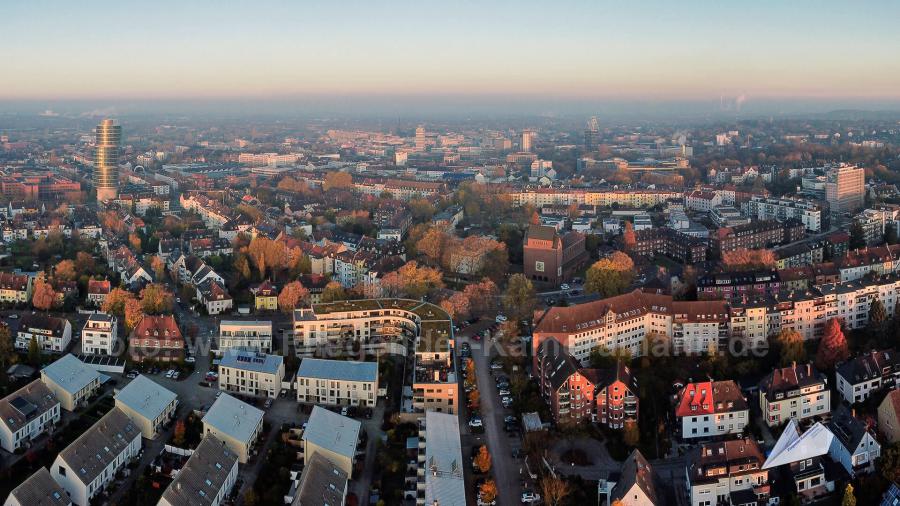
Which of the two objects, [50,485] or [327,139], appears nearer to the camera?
[50,485]

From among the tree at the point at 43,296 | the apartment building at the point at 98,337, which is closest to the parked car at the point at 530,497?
the apartment building at the point at 98,337

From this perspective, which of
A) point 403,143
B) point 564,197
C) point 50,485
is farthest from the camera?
point 403,143

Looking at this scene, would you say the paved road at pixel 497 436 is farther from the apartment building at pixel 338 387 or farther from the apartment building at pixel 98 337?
the apartment building at pixel 98 337

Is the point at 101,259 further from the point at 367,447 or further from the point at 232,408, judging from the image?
the point at 367,447

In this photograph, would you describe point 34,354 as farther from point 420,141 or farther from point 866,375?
point 420,141

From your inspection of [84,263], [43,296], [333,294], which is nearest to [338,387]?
[333,294]

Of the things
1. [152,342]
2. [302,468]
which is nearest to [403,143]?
[152,342]
